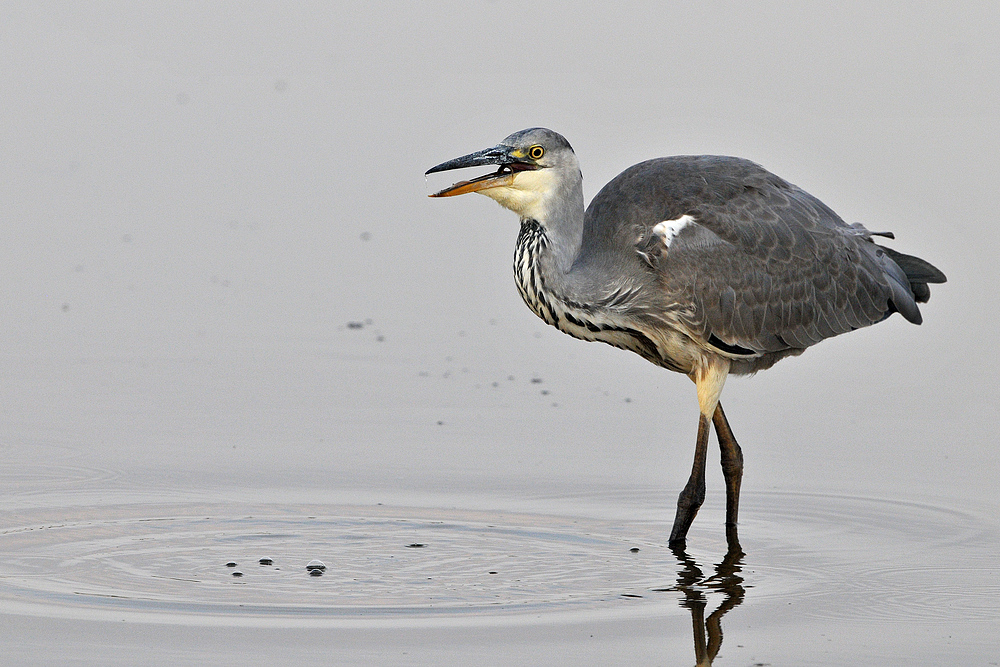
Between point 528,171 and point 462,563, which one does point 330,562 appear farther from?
point 528,171

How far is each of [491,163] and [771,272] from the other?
184 cm

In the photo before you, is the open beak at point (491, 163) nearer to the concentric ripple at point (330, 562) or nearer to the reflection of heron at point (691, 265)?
the reflection of heron at point (691, 265)

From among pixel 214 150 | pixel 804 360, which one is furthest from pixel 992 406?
pixel 214 150

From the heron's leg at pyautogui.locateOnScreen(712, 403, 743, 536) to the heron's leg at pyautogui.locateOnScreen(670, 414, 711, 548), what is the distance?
A: 309 millimetres

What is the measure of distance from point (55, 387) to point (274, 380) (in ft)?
4.70

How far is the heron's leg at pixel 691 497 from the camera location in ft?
29.4

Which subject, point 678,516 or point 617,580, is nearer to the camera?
point 617,580

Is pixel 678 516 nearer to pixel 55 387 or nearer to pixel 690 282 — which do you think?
pixel 690 282

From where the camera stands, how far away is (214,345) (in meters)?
Result: 12.4

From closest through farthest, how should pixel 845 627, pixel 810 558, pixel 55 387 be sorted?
pixel 845 627
pixel 810 558
pixel 55 387

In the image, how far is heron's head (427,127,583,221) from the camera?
8.89 meters

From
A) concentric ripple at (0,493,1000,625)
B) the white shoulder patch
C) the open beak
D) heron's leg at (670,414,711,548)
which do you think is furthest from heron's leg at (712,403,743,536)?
the open beak

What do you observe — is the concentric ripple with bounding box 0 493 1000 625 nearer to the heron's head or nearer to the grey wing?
the grey wing

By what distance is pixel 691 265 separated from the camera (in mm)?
9242
